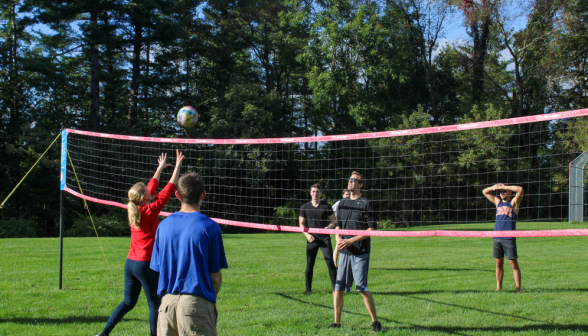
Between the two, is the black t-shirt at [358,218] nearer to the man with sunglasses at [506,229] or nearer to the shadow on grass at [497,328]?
the shadow on grass at [497,328]

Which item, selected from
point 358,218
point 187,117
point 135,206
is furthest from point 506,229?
point 187,117

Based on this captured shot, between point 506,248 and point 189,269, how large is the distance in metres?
6.08

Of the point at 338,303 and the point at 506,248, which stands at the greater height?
the point at 506,248

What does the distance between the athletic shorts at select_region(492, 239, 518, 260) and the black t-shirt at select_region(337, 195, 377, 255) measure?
3196 millimetres

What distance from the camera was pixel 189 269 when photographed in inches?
133

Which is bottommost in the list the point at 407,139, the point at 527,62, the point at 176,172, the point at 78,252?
the point at 78,252

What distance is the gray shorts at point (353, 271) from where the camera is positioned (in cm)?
546

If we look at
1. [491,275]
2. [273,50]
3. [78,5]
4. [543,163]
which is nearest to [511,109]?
[543,163]

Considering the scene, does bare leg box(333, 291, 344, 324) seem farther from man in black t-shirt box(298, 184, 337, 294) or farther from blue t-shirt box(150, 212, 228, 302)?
blue t-shirt box(150, 212, 228, 302)

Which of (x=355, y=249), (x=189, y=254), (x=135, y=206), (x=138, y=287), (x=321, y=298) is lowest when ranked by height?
(x=321, y=298)

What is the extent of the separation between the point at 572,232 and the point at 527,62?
110 feet

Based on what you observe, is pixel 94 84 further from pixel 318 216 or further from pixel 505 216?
pixel 505 216

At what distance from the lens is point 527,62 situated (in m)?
33.9

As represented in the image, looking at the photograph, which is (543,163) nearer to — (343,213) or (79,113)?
(343,213)
